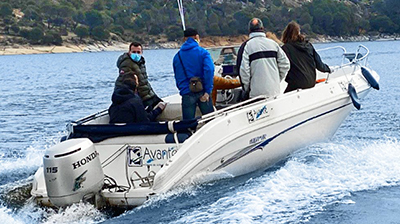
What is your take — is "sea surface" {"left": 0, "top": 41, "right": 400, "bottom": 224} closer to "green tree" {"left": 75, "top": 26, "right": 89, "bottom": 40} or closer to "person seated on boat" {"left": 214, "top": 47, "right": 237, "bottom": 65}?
"person seated on boat" {"left": 214, "top": 47, "right": 237, "bottom": 65}

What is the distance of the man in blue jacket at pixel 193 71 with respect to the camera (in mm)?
7328

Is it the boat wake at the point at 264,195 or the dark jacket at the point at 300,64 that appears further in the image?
the dark jacket at the point at 300,64

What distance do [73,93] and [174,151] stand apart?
17.2 m

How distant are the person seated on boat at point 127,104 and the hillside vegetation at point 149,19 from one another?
88889 millimetres

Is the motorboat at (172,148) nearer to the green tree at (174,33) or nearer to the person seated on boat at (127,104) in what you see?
the person seated on boat at (127,104)

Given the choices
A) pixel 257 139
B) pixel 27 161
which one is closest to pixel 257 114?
pixel 257 139

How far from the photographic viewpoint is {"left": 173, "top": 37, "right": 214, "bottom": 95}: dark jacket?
731cm

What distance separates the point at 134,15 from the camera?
119 metres

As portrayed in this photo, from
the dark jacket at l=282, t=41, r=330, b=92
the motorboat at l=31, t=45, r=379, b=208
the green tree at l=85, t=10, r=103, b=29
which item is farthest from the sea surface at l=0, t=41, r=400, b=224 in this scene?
the green tree at l=85, t=10, r=103, b=29

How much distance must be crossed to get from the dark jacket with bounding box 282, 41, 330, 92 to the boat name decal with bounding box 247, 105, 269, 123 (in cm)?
124

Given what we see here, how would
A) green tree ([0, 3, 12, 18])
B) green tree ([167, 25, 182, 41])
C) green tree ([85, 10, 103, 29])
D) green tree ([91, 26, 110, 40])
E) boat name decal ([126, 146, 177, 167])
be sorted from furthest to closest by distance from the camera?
green tree ([85, 10, 103, 29]) → green tree ([0, 3, 12, 18]) → green tree ([167, 25, 182, 41]) → green tree ([91, 26, 110, 40]) → boat name decal ([126, 146, 177, 167])

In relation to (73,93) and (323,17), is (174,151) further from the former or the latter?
(323,17)

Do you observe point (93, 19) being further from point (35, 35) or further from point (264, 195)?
point (264, 195)

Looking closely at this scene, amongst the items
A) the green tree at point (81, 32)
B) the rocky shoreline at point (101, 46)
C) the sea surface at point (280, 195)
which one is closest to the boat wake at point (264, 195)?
the sea surface at point (280, 195)
